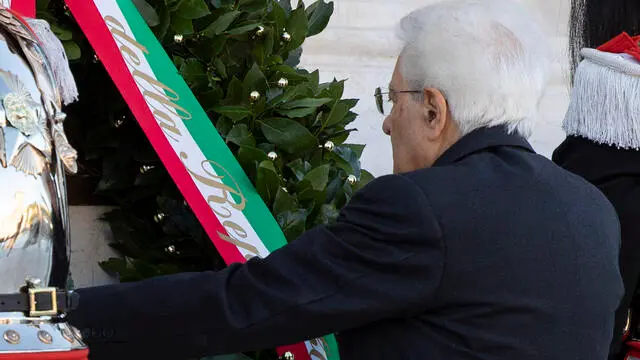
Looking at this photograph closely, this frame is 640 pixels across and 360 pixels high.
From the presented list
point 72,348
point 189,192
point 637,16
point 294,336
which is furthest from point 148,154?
point 637,16

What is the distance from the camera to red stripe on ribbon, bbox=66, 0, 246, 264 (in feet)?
7.47

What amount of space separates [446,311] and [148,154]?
90 cm

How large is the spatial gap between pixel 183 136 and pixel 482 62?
0.69m

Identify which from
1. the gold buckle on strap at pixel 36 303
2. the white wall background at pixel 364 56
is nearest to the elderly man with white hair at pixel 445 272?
the gold buckle on strap at pixel 36 303

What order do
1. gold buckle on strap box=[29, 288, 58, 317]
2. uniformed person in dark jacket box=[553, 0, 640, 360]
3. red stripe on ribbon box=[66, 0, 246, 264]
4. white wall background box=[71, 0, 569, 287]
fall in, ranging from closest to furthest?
gold buckle on strap box=[29, 288, 58, 317]
red stripe on ribbon box=[66, 0, 246, 264]
uniformed person in dark jacket box=[553, 0, 640, 360]
white wall background box=[71, 0, 569, 287]

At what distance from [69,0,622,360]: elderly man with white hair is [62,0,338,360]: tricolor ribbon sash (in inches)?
17.8

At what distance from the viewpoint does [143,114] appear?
7.59ft

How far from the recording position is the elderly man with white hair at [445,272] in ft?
6.06

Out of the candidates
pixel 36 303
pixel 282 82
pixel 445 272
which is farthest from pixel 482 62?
pixel 36 303

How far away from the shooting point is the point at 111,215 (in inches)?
107

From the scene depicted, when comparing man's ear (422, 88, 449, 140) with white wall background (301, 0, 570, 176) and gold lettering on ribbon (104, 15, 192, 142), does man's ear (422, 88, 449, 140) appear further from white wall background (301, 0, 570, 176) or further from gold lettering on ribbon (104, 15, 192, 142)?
Answer: white wall background (301, 0, 570, 176)

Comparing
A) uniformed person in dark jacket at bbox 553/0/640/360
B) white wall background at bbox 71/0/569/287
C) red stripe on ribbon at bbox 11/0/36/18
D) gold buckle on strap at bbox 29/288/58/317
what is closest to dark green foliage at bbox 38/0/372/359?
red stripe on ribbon at bbox 11/0/36/18

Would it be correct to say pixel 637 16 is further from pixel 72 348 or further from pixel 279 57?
pixel 72 348

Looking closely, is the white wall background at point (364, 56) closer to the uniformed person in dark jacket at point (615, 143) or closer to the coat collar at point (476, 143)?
the uniformed person in dark jacket at point (615, 143)
